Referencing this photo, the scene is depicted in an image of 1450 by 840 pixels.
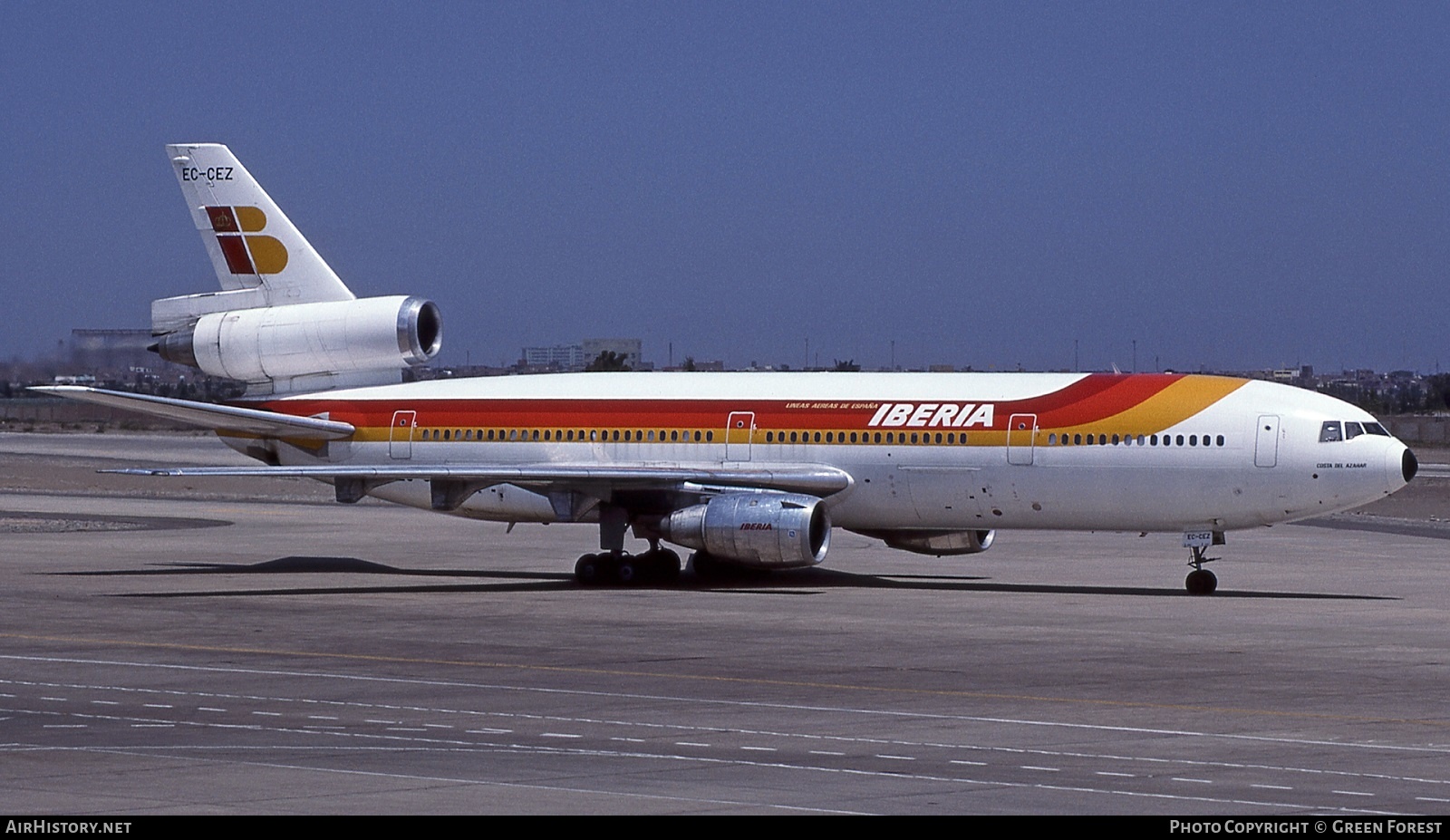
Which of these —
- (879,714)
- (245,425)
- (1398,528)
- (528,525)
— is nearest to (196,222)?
(245,425)

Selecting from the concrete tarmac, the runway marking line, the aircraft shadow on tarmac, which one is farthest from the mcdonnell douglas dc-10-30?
the runway marking line

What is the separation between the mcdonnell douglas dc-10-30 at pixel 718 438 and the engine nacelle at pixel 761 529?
0.05 meters

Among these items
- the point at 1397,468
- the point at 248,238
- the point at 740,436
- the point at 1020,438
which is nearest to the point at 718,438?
the point at 740,436

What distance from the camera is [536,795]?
52.6ft

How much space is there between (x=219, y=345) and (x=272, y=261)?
7.02 feet

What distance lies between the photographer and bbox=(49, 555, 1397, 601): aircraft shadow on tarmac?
36.8 meters

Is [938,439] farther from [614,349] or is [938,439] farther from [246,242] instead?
[614,349]

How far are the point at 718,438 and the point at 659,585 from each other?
3.17 metres

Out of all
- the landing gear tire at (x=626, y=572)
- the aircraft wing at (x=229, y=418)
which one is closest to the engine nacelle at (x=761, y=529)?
the landing gear tire at (x=626, y=572)

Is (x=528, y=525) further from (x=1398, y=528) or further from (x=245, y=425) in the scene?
(x=1398, y=528)

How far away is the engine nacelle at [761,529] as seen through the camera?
36.0m

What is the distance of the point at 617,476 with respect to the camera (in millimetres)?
37250

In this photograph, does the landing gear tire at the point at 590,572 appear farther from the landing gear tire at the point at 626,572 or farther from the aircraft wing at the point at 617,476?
the aircraft wing at the point at 617,476

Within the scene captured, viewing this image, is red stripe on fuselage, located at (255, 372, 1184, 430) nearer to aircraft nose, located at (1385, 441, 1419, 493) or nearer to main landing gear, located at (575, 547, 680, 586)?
main landing gear, located at (575, 547, 680, 586)
